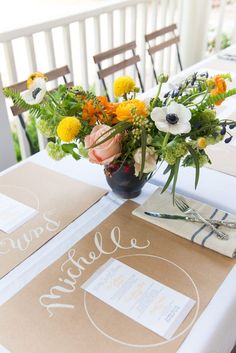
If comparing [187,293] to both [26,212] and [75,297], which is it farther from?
[26,212]

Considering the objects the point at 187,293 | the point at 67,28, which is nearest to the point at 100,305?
the point at 187,293

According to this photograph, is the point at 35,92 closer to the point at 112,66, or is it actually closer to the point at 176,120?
the point at 176,120

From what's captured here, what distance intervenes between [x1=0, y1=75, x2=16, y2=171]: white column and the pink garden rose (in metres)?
0.97

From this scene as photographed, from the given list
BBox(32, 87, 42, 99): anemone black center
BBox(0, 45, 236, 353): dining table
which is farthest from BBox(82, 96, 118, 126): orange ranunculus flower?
BBox(0, 45, 236, 353): dining table

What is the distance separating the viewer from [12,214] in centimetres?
90

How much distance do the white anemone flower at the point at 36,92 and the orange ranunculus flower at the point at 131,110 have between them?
0.17 meters

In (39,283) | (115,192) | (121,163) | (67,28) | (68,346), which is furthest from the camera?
(67,28)

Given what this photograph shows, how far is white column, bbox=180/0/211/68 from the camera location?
109 inches

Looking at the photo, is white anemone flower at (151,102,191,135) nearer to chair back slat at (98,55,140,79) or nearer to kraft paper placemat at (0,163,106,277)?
kraft paper placemat at (0,163,106,277)

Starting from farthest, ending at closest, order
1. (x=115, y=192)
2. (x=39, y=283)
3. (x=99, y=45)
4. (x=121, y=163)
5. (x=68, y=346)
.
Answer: (x=99, y=45), (x=115, y=192), (x=121, y=163), (x=39, y=283), (x=68, y=346)

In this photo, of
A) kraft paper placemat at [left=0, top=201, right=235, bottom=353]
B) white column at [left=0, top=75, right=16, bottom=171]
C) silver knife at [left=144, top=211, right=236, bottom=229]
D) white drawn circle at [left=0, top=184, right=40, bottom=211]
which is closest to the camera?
kraft paper placemat at [left=0, top=201, right=235, bottom=353]

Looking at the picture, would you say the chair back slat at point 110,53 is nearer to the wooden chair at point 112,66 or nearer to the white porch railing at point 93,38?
the wooden chair at point 112,66

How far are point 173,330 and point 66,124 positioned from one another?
43 centimetres

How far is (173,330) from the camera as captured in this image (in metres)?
0.63
